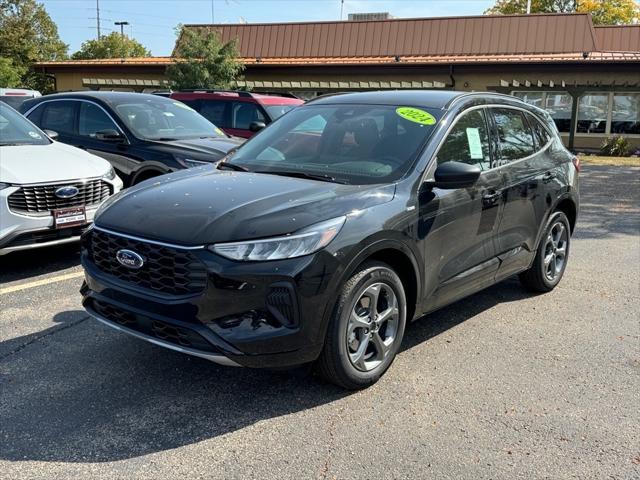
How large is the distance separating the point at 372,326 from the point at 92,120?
20.0ft

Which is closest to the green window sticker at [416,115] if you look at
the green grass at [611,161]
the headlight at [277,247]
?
the headlight at [277,247]

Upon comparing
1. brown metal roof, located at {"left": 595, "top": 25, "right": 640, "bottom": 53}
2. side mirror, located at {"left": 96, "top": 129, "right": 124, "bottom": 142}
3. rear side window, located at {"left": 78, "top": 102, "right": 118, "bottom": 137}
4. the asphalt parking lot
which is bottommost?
the asphalt parking lot

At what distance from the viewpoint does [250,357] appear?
3.18m

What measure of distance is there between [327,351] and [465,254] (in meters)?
1.44

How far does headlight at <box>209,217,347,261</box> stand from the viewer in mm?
3197

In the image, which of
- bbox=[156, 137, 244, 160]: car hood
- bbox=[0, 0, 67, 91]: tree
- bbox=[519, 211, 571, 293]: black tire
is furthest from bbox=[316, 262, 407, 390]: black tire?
bbox=[0, 0, 67, 91]: tree

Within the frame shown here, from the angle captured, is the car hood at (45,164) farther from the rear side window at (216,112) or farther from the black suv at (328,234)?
the rear side window at (216,112)

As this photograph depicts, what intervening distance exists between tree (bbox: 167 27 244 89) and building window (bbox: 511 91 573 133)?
1117 cm

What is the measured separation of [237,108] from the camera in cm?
1129

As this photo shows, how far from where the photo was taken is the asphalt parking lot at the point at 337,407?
Answer: 9.72ft

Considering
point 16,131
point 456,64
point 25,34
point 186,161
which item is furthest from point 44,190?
point 25,34

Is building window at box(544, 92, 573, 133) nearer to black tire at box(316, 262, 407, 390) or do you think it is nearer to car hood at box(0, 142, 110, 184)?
car hood at box(0, 142, 110, 184)

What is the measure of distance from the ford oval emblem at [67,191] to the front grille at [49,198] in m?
0.03

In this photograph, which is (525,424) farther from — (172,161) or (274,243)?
(172,161)
